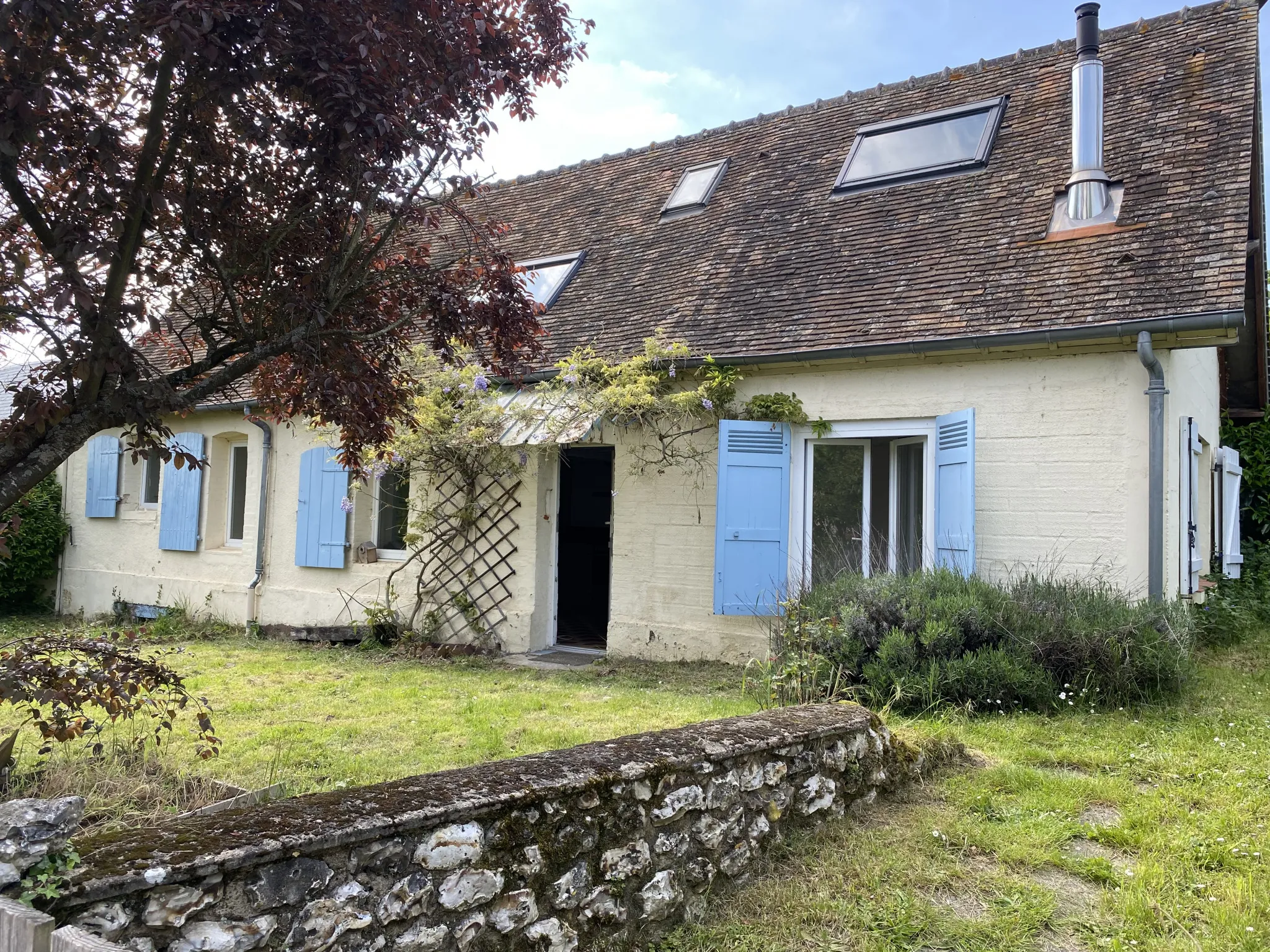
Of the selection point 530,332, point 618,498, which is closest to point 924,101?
point 618,498

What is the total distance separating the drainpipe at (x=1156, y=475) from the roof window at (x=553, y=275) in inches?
272

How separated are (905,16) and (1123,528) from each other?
6999 millimetres

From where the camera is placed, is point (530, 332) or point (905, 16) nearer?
point (530, 332)

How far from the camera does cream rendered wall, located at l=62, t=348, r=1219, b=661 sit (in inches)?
298

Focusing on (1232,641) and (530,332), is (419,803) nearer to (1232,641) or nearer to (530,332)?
(530,332)

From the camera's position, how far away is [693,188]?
12.5 meters

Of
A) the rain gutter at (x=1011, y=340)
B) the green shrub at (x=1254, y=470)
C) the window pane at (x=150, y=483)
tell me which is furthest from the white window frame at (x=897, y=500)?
the window pane at (x=150, y=483)

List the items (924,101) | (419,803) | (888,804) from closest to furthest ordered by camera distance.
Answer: (419,803) → (888,804) → (924,101)

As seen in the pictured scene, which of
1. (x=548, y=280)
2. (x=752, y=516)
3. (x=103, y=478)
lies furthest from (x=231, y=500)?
(x=752, y=516)

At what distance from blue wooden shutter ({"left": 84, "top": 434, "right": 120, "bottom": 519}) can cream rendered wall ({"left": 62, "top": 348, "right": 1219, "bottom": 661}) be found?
1.18m

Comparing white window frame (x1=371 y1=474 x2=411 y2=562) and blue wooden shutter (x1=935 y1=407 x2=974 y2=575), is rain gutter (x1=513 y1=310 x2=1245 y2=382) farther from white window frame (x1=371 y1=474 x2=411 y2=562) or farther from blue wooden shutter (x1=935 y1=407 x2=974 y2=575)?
white window frame (x1=371 y1=474 x2=411 y2=562)

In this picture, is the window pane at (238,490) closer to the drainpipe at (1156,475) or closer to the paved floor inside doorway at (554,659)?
the paved floor inside doorway at (554,659)

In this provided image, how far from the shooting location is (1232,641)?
8.58 metres

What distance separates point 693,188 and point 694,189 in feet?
0.24
